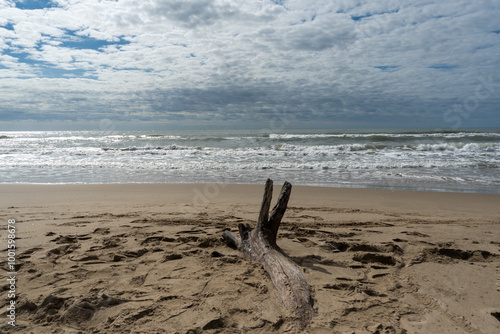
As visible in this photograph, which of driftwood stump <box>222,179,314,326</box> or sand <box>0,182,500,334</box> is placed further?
driftwood stump <box>222,179,314,326</box>

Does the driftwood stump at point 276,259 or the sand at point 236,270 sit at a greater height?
the driftwood stump at point 276,259

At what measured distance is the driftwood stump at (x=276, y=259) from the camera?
2521 millimetres

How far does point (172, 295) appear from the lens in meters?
2.71

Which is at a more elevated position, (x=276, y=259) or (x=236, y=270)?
(x=276, y=259)

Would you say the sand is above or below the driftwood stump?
below

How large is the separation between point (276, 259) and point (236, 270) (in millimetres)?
465

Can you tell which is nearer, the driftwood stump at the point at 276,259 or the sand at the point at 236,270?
the sand at the point at 236,270

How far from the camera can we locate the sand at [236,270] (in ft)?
7.79

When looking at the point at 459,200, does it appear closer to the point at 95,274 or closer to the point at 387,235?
the point at 387,235

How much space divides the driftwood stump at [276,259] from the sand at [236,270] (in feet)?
0.31

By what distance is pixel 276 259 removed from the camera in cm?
313

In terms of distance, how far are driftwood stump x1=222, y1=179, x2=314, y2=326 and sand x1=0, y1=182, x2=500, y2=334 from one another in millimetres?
93

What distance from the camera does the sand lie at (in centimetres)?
237

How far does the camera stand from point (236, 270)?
323 centimetres
